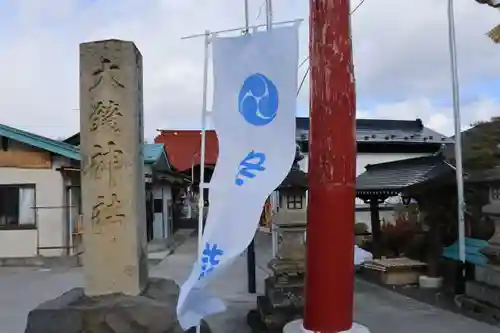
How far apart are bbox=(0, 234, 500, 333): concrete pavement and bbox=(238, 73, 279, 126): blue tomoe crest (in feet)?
11.7

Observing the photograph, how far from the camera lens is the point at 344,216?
5520mm

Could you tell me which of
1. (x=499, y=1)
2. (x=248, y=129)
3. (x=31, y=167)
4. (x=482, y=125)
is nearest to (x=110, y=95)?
(x=248, y=129)

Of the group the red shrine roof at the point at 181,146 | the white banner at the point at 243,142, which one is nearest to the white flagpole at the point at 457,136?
the white banner at the point at 243,142

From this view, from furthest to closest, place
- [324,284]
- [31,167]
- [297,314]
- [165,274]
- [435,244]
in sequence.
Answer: [31,167] → [165,274] → [435,244] → [297,314] → [324,284]

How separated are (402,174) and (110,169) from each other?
41.9ft

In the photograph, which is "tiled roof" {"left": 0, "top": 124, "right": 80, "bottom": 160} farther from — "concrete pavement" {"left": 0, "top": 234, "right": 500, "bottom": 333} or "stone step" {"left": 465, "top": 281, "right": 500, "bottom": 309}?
"stone step" {"left": 465, "top": 281, "right": 500, "bottom": 309}

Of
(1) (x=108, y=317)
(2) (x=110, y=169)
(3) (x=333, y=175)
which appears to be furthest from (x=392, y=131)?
(1) (x=108, y=317)

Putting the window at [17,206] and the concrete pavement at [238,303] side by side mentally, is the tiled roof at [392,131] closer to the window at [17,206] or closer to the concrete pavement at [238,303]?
the concrete pavement at [238,303]

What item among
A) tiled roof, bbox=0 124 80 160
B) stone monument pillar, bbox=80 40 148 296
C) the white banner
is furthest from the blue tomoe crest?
tiled roof, bbox=0 124 80 160

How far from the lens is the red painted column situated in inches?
216

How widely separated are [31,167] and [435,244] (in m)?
13.1

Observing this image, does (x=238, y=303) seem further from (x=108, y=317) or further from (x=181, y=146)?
(x=181, y=146)

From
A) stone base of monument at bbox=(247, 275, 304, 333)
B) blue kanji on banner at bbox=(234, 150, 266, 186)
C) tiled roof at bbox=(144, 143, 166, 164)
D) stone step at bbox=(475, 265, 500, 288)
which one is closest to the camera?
blue kanji on banner at bbox=(234, 150, 266, 186)

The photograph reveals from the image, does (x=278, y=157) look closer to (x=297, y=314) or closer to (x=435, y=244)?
(x=297, y=314)
